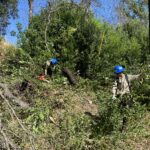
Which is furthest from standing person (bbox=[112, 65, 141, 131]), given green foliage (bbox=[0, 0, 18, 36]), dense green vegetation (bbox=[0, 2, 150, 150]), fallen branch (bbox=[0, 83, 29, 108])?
green foliage (bbox=[0, 0, 18, 36])

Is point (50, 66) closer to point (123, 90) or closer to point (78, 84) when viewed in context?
point (78, 84)

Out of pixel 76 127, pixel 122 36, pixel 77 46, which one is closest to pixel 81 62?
pixel 77 46

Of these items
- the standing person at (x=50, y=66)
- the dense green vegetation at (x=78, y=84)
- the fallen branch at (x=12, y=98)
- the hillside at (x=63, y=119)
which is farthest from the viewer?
the standing person at (x=50, y=66)

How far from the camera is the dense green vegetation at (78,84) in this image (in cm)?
1230

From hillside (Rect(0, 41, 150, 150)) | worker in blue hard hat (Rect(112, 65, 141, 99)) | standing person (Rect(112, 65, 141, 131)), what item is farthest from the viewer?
worker in blue hard hat (Rect(112, 65, 141, 99))

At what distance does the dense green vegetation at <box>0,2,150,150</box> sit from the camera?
484 inches

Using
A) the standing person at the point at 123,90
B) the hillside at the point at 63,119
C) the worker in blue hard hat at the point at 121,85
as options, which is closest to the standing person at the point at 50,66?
the hillside at the point at 63,119

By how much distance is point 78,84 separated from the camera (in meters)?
17.1

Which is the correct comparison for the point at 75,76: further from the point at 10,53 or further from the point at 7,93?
the point at 7,93

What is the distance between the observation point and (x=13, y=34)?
19469mm

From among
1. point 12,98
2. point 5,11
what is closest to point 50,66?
point 12,98

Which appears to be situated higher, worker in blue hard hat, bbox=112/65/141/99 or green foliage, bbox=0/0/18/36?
green foliage, bbox=0/0/18/36

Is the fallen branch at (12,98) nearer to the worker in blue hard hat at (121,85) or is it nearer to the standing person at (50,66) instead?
the worker in blue hard hat at (121,85)

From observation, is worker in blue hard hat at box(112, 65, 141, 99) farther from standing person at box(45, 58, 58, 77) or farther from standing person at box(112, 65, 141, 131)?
standing person at box(45, 58, 58, 77)
